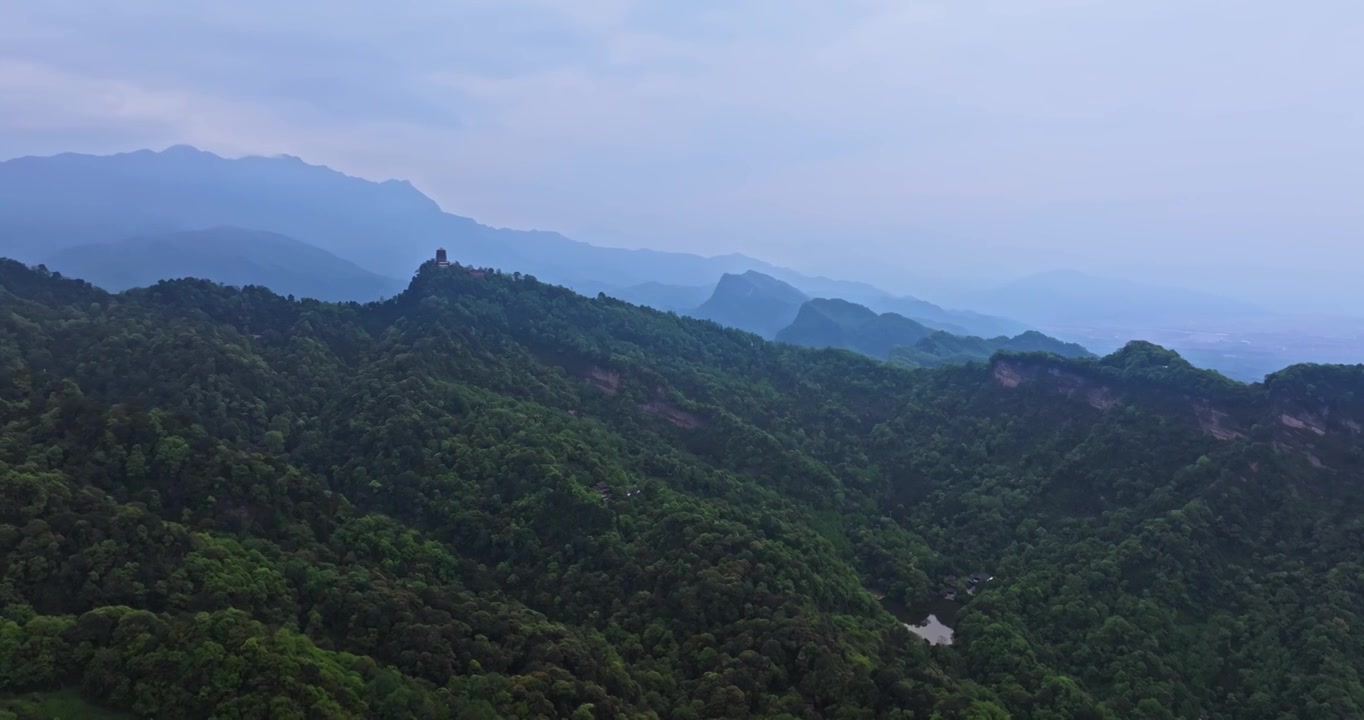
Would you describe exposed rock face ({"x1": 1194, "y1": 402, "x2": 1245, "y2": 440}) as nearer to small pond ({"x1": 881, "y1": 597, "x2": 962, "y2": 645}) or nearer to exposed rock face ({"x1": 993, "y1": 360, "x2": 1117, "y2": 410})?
exposed rock face ({"x1": 993, "y1": 360, "x2": 1117, "y2": 410})

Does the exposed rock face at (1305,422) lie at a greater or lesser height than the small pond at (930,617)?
greater

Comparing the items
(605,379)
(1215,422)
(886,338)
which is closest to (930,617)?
(1215,422)

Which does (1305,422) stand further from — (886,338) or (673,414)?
(886,338)

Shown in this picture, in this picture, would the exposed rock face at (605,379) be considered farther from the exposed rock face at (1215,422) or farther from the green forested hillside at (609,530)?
the exposed rock face at (1215,422)

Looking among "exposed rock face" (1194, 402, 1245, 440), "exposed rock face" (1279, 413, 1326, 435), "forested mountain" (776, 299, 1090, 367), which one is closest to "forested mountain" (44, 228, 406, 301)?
"forested mountain" (776, 299, 1090, 367)

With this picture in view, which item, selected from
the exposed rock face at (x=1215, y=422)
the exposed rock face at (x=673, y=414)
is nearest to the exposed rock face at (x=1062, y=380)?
the exposed rock face at (x=1215, y=422)

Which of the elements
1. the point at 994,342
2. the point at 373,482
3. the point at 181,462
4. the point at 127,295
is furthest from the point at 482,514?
the point at 994,342
